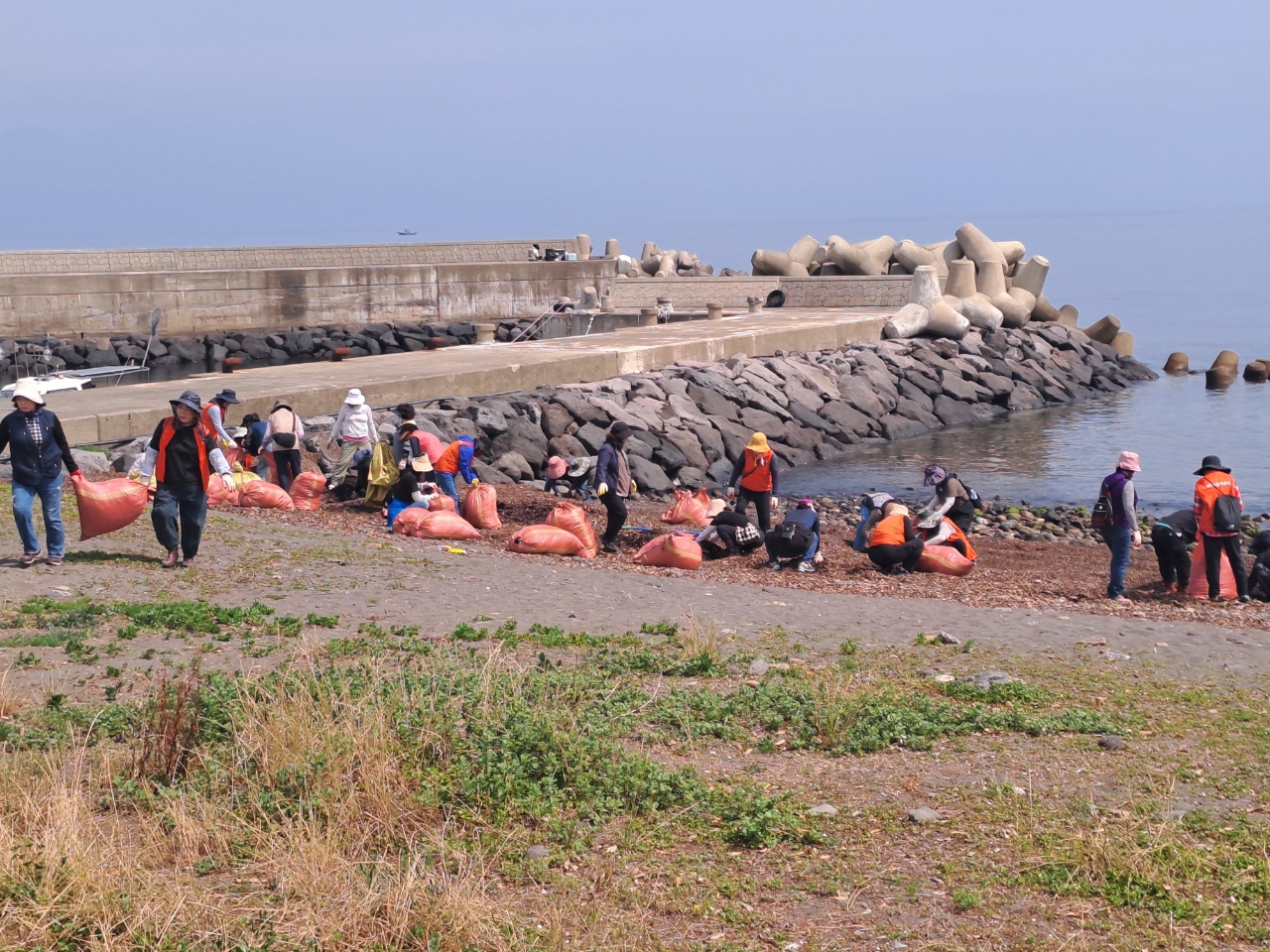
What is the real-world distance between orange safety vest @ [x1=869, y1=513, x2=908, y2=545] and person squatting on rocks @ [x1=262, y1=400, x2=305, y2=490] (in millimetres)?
6439

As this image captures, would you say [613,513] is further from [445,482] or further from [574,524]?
[445,482]

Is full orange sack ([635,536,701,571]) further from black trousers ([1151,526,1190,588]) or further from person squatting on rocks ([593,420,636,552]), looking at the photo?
black trousers ([1151,526,1190,588])

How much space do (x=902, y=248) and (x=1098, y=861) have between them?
35.0 m

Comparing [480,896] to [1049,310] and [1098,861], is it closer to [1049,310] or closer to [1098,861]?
[1098,861]

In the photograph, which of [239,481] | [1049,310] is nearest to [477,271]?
[1049,310]

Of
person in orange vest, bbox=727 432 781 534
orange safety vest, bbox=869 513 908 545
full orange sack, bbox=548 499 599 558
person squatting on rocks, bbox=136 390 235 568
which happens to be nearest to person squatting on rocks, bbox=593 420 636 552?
full orange sack, bbox=548 499 599 558

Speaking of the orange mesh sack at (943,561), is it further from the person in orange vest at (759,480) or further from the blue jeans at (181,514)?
the blue jeans at (181,514)

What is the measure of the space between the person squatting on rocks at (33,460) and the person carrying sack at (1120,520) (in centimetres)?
858

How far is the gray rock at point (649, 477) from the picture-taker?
1950 cm

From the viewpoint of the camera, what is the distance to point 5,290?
36156mm

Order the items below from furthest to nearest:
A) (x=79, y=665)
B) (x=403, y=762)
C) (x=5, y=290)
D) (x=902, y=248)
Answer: (x=902, y=248) → (x=5, y=290) → (x=79, y=665) → (x=403, y=762)

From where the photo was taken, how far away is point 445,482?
14500mm

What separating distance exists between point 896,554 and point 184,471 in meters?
6.41

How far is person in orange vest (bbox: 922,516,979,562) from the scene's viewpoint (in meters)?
12.9
